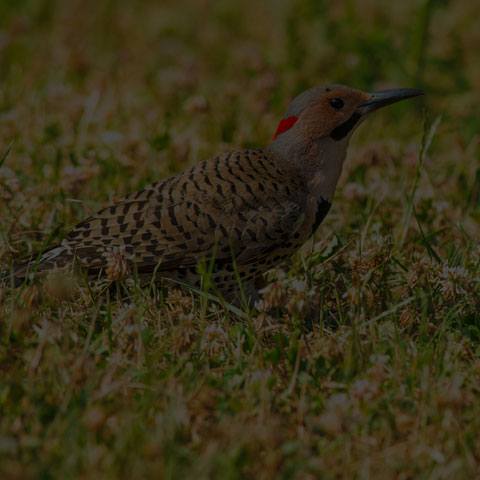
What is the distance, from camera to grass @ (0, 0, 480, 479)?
277 centimetres

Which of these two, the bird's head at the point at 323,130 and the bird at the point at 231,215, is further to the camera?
the bird's head at the point at 323,130

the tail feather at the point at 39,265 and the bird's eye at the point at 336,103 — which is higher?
the bird's eye at the point at 336,103

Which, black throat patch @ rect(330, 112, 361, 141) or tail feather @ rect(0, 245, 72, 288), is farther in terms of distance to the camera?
black throat patch @ rect(330, 112, 361, 141)

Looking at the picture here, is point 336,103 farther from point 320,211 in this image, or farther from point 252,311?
point 252,311

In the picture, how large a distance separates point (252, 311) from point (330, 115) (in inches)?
44.3

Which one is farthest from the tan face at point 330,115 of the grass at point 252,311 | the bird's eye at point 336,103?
the grass at point 252,311

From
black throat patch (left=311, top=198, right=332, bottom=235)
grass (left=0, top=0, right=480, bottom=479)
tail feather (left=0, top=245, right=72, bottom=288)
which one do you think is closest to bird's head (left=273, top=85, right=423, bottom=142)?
black throat patch (left=311, top=198, right=332, bottom=235)

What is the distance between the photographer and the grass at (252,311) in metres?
2.77

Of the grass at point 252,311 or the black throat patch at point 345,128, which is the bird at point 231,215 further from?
the grass at point 252,311

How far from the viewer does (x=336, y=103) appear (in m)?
4.16

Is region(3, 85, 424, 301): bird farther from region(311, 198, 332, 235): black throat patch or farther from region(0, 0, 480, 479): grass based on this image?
region(0, 0, 480, 479): grass

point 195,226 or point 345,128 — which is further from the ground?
point 345,128

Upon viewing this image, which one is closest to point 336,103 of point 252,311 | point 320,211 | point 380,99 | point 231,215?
point 380,99

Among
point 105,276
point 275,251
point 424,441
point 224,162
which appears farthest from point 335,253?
point 424,441
